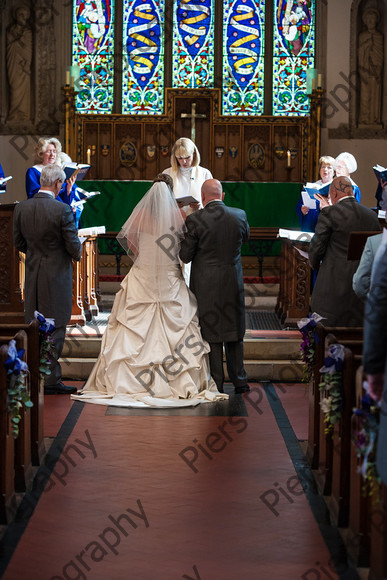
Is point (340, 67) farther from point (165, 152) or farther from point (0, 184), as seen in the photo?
point (0, 184)

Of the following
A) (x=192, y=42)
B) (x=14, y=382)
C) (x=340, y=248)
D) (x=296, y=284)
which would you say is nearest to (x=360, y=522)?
(x=14, y=382)

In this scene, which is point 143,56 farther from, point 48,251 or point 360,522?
point 360,522

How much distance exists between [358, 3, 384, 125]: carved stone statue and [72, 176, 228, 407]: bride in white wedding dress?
7227 millimetres

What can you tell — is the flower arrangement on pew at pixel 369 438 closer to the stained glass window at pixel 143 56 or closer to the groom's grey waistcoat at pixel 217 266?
the groom's grey waistcoat at pixel 217 266

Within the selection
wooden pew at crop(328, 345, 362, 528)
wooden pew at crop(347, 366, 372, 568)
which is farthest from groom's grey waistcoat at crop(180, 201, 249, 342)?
wooden pew at crop(347, 366, 372, 568)

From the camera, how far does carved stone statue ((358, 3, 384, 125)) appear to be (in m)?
13.8

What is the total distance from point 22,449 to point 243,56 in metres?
10.3

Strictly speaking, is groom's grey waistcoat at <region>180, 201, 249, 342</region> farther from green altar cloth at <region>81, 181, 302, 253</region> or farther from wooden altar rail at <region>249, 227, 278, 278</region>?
green altar cloth at <region>81, 181, 302, 253</region>

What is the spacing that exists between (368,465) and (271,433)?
2925mm

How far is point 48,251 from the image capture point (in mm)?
7301

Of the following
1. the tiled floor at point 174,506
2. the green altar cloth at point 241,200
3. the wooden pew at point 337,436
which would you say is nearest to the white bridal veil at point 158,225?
the tiled floor at point 174,506

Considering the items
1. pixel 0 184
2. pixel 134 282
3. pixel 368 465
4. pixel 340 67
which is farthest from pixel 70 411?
pixel 340 67

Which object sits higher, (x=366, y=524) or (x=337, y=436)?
(x=337, y=436)

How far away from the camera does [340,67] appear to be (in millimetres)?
13844
